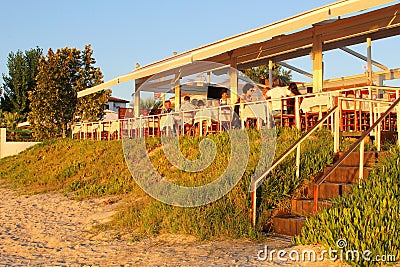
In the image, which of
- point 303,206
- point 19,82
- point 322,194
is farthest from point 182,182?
point 19,82

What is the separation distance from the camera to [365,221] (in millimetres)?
5711

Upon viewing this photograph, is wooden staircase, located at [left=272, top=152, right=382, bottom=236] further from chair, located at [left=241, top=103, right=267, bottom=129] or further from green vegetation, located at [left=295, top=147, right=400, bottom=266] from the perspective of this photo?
chair, located at [left=241, top=103, right=267, bottom=129]

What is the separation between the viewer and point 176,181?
33.1 feet

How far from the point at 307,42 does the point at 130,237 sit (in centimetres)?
790

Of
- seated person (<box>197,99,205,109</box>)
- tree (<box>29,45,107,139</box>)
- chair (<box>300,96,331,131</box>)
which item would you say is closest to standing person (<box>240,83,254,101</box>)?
seated person (<box>197,99,205,109</box>)

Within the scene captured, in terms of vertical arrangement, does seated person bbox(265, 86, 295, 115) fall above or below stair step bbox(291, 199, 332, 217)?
above

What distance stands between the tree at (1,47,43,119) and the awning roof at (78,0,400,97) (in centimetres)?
2627

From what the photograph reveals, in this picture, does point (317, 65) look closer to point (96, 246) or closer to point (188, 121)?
point (188, 121)

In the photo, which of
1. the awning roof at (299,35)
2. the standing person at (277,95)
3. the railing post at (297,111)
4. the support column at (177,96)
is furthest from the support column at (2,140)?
the railing post at (297,111)

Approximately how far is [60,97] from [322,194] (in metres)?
23.9

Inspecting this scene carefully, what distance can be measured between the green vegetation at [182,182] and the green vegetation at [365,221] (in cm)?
110

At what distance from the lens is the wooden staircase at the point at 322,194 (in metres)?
7.06

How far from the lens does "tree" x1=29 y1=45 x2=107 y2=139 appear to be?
28812 mm

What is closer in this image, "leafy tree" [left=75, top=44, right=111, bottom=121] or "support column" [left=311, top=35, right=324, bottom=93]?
"support column" [left=311, top=35, right=324, bottom=93]
